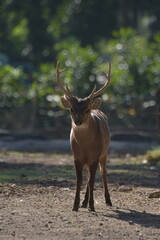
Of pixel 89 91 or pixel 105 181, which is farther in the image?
pixel 89 91

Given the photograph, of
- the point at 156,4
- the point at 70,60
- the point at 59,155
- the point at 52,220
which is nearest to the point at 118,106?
the point at 70,60

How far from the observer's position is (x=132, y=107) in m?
21.8

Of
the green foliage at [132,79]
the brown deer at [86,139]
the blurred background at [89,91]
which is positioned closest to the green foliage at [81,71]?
the blurred background at [89,91]

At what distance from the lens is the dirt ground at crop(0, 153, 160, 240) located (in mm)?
8062

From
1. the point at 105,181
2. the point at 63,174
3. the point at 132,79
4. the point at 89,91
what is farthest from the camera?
the point at 132,79

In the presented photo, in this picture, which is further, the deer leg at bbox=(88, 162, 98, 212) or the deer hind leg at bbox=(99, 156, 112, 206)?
the deer hind leg at bbox=(99, 156, 112, 206)

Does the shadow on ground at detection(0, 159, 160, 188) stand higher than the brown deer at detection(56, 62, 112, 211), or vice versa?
the brown deer at detection(56, 62, 112, 211)

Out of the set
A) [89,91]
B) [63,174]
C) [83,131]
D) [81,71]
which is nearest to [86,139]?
[83,131]

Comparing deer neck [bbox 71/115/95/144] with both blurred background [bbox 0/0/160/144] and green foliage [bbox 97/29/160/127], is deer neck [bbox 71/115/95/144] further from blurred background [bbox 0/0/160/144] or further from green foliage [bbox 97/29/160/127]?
green foliage [bbox 97/29/160/127]

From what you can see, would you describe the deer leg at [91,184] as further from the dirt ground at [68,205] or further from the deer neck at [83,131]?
the deer neck at [83,131]

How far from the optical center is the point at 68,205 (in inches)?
395

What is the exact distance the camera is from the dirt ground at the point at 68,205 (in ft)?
26.5

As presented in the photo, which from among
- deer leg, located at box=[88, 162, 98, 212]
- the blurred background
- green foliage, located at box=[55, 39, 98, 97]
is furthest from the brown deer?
green foliage, located at box=[55, 39, 98, 97]

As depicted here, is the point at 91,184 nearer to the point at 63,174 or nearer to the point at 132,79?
the point at 63,174
